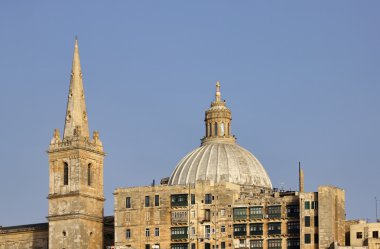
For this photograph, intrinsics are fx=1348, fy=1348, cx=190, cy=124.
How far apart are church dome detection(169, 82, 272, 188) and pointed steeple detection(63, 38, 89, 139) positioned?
513 inches

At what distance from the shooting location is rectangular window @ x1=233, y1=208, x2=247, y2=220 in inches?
5733

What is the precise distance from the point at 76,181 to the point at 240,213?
19.4m

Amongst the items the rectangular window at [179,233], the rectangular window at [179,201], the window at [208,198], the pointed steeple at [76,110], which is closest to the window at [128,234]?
the rectangular window at [179,233]

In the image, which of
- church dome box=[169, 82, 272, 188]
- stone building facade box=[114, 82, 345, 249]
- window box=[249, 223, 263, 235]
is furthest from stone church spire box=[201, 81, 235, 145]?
window box=[249, 223, 263, 235]

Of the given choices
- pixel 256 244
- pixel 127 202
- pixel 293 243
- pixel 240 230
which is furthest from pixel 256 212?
pixel 127 202

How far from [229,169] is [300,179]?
43.7 ft

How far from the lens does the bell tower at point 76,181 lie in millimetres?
150500

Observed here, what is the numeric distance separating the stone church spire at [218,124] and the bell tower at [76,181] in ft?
55.8

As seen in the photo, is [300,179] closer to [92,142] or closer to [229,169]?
→ [229,169]

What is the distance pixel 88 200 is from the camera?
15200cm

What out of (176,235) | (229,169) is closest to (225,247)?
(176,235)

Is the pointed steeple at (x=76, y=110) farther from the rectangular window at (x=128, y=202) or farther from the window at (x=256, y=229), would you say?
the window at (x=256, y=229)

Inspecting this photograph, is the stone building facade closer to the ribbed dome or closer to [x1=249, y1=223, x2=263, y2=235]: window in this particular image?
[x1=249, y1=223, x2=263, y2=235]: window

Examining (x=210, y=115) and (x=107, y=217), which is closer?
(x=107, y=217)
